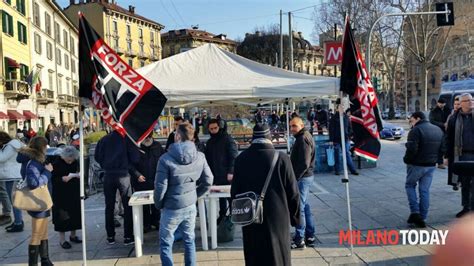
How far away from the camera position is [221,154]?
6570 millimetres

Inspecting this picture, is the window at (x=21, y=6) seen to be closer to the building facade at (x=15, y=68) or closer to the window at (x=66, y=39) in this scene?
the building facade at (x=15, y=68)

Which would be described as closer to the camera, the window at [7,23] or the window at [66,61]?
the window at [7,23]

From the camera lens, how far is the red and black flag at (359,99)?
17.7ft

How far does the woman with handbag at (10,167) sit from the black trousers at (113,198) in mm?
2159

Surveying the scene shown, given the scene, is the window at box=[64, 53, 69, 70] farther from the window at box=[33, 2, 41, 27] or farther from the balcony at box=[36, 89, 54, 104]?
the window at box=[33, 2, 41, 27]

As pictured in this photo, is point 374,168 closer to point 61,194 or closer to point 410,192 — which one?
point 410,192

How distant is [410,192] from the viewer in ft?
21.6

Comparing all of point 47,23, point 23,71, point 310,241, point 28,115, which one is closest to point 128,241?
point 310,241

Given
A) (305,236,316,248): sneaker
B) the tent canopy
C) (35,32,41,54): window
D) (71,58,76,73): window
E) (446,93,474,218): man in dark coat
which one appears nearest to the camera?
(305,236,316,248): sneaker

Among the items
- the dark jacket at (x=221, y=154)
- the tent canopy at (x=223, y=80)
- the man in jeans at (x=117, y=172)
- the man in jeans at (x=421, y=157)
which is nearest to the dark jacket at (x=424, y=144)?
the man in jeans at (x=421, y=157)

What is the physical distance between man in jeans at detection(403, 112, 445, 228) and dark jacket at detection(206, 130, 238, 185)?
2687 mm

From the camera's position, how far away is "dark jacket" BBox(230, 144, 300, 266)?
389cm

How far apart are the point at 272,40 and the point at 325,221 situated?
66847 mm

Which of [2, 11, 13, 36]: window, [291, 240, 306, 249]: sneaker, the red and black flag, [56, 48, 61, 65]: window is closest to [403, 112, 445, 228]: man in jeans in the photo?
the red and black flag
